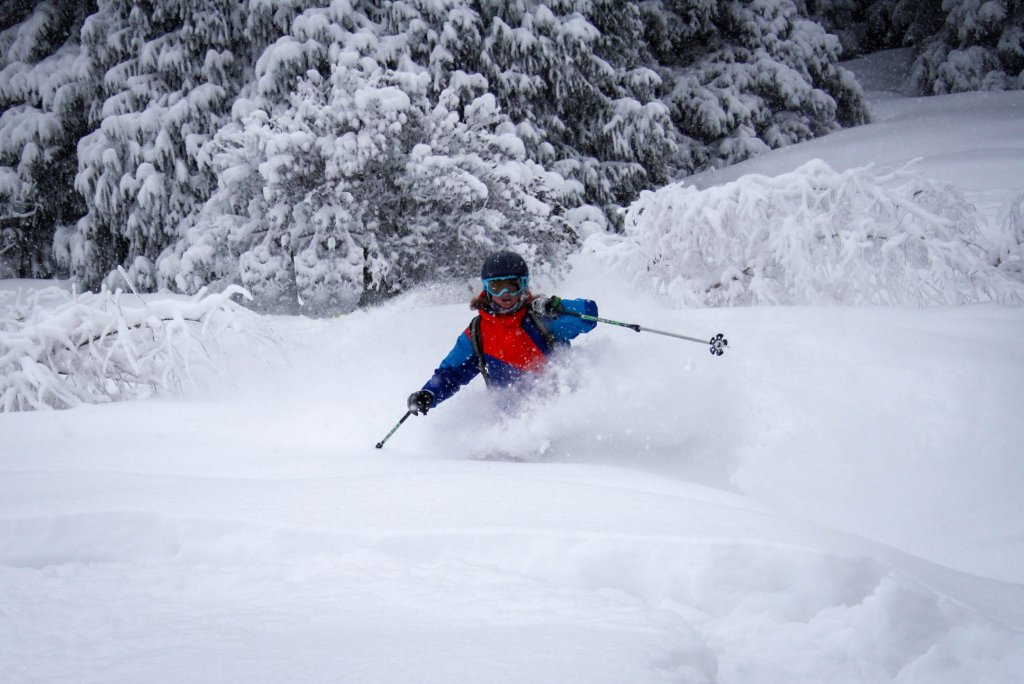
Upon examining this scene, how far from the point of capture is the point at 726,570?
1.68m

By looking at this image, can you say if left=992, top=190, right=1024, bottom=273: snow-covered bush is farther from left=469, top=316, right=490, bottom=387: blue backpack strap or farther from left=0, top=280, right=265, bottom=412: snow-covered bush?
left=0, top=280, right=265, bottom=412: snow-covered bush

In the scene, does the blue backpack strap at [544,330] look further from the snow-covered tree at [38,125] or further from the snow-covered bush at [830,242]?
the snow-covered tree at [38,125]

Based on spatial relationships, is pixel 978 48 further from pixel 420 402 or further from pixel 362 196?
pixel 420 402

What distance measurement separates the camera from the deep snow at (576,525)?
4.47 feet

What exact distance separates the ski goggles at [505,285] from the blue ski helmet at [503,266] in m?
→ 0.02

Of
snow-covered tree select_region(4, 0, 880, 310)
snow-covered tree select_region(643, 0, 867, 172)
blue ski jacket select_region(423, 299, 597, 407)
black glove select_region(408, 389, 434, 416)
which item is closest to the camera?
black glove select_region(408, 389, 434, 416)

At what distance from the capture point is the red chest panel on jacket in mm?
4227

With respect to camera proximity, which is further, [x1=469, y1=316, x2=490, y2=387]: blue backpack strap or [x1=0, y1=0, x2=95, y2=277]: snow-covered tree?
[x1=0, y1=0, x2=95, y2=277]: snow-covered tree

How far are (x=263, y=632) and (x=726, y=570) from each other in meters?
1.06

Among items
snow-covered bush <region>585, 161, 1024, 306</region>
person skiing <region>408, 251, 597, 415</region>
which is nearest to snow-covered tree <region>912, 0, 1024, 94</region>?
snow-covered bush <region>585, 161, 1024, 306</region>

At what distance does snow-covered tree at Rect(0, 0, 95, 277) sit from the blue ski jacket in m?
13.1

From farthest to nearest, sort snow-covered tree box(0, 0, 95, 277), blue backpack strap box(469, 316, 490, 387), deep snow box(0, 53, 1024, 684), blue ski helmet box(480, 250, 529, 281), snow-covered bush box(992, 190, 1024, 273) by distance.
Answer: snow-covered tree box(0, 0, 95, 277) → snow-covered bush box(992, 190, 1024, 273) → blue backpack strap box(469, 316, 490, 387) → blue ski helmet box(480, 250, 529, 281) → deep snow box(0, 53, 1024, 684)

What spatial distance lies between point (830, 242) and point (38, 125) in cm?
1456

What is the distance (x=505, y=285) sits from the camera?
4.09 m
